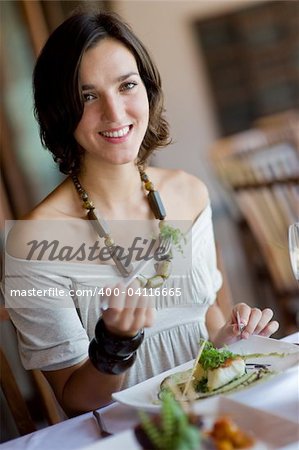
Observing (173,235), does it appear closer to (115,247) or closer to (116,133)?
(115,247)

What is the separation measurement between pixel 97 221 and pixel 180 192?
286 millimetres

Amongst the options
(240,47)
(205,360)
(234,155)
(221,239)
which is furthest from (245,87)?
(205,360)

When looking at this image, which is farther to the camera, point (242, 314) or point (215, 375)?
point (242, 314)

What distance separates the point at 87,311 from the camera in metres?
1.64

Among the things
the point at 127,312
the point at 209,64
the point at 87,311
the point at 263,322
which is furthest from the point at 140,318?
the point at 209,64

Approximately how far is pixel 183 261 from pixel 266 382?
58 cm

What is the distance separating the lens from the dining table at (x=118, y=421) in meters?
1.07

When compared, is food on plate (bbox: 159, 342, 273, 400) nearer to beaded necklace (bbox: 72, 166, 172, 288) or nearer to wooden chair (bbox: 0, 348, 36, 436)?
beaded necklace (bbox: 72, 166, 172, 288)

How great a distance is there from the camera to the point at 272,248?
3156 mm

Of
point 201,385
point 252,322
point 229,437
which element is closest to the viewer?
point 229,437

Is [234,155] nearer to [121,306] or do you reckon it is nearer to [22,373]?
[22,373]

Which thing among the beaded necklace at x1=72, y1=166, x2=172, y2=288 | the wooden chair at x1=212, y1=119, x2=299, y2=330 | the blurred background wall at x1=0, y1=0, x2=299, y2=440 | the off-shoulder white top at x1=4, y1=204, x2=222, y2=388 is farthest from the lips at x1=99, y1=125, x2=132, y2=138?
the blurred background wall at x1=0, y1=0, x2=299, y2=440

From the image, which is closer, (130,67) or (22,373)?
(130,67)

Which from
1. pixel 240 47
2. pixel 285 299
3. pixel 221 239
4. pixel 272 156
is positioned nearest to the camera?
pixel 285 299
